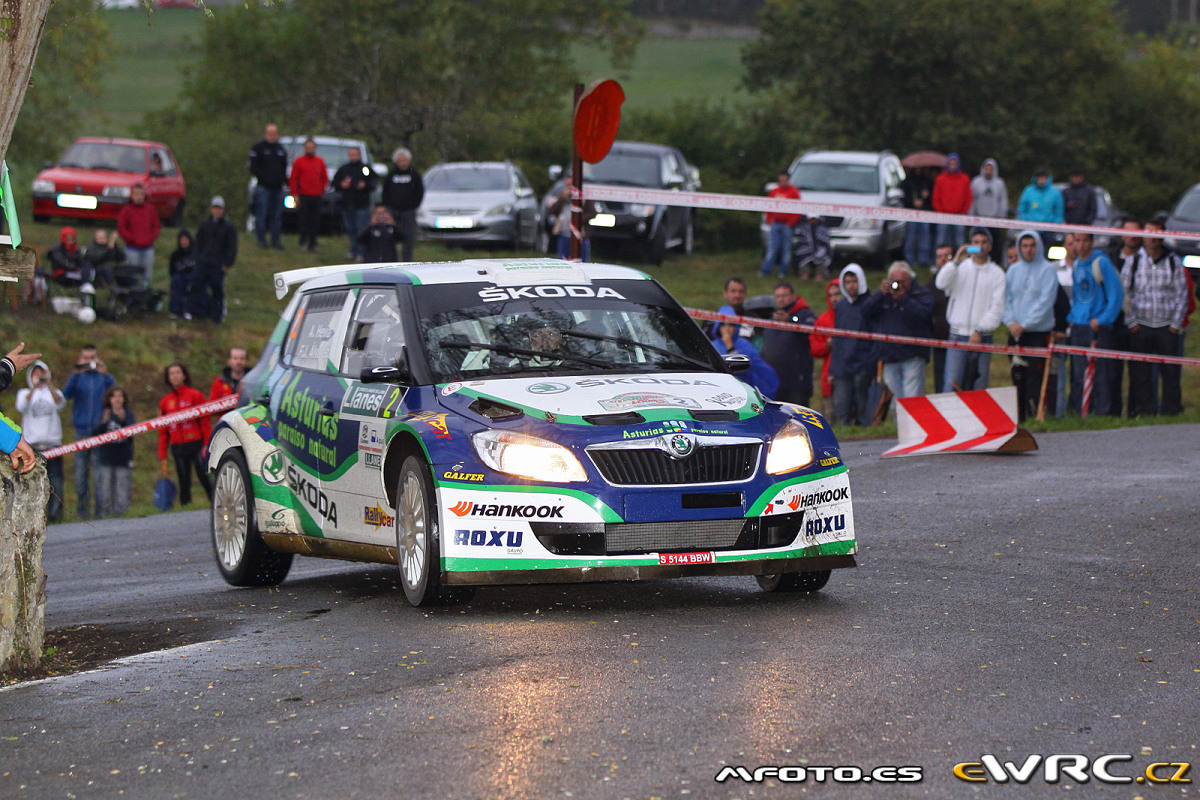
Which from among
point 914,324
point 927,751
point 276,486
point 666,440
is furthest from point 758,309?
point 927,751

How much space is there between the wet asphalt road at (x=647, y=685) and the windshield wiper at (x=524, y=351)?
1233mm

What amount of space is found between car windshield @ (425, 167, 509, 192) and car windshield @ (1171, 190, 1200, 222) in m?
11.6

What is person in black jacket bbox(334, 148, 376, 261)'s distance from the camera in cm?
2873

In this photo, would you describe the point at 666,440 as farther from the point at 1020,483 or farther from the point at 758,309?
the point at 758,309

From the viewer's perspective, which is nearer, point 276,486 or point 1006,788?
point 1006,788

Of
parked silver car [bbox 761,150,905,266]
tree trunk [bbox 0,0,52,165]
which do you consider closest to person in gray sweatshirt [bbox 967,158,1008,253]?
parked silver car [bbox 761,150,905,266]

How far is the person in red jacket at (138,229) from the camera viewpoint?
87.2 ft

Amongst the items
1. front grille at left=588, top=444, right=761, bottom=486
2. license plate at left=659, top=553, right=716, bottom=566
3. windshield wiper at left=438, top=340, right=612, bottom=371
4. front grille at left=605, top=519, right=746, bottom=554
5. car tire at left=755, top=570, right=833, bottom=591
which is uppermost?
windshield wiper at left=438, top=340, right=612, bottom=371

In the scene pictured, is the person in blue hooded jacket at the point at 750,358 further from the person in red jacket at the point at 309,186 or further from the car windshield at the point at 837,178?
the person in red jacket at the point at 309,186

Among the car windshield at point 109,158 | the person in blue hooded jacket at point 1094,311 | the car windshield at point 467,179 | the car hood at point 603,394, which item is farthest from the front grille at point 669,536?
the car windshield at point 109,158

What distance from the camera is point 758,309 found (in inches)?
694

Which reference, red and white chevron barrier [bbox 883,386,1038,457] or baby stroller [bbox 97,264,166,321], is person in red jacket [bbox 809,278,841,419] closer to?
red and white chevron barrier [bbox 883,386,1038,457]

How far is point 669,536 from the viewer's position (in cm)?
823

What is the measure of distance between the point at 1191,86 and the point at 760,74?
15.5 meters
